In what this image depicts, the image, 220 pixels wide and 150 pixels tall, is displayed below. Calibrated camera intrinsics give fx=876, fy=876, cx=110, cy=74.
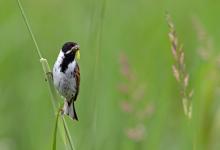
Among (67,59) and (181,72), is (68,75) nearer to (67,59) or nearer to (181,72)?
(67,59)

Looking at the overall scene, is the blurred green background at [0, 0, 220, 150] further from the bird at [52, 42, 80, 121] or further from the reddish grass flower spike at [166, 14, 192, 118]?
the reddish grass flower spike at [166, 14, 192, 118]

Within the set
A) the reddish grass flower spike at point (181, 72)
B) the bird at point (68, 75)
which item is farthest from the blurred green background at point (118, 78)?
the reddish grass flower spike at point (181, 72)

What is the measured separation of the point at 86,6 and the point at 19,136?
93.9 inches

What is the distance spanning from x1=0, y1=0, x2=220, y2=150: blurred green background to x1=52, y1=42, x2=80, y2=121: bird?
0.09m

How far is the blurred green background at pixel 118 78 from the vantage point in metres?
3.79

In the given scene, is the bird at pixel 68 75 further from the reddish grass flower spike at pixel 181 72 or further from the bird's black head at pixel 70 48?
the reddish grass flower spike at pixel 181 72

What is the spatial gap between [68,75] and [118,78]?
7.71 feet

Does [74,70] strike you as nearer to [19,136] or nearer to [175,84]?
[19,136]

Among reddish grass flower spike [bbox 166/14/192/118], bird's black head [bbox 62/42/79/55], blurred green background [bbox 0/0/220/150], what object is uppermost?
bird's black head [bbox 62/42/79/55]

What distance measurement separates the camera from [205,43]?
4223 millimetres

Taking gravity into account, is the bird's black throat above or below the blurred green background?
above

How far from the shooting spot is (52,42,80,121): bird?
9.39 feet

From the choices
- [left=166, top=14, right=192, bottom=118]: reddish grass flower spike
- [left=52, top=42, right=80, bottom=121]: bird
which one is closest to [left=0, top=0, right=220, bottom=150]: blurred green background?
[left=52, top=42, right=80, bottom=121]: bird

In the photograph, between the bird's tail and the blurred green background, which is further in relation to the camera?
the blurred green background
